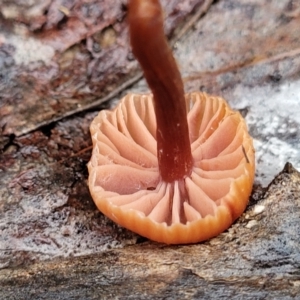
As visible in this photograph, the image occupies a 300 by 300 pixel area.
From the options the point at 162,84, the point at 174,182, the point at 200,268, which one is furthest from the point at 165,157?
the point at 200,268

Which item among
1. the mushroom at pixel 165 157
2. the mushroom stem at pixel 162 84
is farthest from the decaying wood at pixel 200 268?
the mushroom stem at pixel 162 84

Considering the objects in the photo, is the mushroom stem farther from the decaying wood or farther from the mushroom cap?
the decaying wood

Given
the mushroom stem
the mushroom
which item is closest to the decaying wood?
the mushroom

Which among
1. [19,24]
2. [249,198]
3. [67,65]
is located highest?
[19,24]

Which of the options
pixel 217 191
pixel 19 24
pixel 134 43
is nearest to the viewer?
pixel 134 43

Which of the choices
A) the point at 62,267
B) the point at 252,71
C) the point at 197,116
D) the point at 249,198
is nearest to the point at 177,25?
the point at 252,71

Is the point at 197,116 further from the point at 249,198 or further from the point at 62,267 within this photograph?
the point at 62,267

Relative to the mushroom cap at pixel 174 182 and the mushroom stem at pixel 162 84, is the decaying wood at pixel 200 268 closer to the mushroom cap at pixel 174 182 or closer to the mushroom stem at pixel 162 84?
the mushroom cap at pixel 174 182
